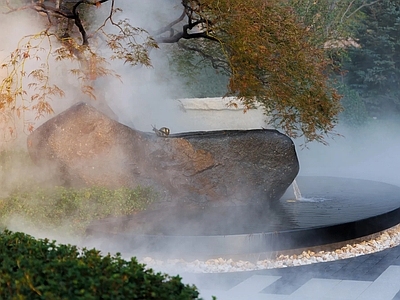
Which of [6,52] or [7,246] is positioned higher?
[6,52]

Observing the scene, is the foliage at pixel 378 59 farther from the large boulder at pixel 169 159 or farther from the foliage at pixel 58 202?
the foliage at pixel 58 202

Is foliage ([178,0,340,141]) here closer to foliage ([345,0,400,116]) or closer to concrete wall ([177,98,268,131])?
concrete wall ([177,98,268,131])

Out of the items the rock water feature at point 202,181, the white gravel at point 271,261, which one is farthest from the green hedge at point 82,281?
the rock water feature at point 202,181

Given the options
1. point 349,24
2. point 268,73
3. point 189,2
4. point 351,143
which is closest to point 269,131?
point 268,73

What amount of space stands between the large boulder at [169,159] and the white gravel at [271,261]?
140 cm

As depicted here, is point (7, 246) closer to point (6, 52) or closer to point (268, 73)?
point (268, 73)

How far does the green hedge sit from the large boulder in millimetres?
3607

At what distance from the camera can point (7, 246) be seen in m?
3.44

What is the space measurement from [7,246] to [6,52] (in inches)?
206

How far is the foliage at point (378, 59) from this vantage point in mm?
17969

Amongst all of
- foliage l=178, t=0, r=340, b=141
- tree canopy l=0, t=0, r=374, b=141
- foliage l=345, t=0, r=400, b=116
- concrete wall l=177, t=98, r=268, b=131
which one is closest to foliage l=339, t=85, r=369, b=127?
foliage l=345, t=0, r=400, b=116

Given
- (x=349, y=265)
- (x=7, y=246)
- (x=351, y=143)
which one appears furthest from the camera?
(x=351, y=143)

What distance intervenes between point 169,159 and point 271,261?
1.81 meters

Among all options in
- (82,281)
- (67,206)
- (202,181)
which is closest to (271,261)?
(202,181)
